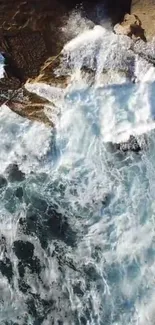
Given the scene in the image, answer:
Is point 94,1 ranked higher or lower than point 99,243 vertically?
higher

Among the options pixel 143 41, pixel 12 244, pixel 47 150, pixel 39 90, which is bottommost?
pixel 12 244

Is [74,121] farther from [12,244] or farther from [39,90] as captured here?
[12,244]

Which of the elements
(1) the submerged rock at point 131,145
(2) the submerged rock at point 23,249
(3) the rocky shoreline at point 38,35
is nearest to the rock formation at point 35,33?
(3) the rocky shoreline at point 38,35

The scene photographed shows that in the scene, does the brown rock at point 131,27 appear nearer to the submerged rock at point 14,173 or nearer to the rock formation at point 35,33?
the rock formation at point 35,33

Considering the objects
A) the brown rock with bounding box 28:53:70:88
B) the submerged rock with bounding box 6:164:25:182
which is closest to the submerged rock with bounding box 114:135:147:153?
the brown rock with bounding box 28:53:70:88

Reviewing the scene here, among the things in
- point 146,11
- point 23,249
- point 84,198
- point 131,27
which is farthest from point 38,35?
point 23,249

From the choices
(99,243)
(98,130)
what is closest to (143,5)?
(98,130)

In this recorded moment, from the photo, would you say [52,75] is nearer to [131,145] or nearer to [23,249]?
[131,145]
